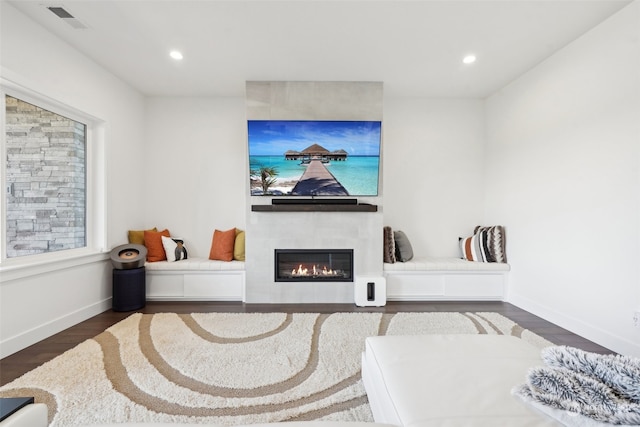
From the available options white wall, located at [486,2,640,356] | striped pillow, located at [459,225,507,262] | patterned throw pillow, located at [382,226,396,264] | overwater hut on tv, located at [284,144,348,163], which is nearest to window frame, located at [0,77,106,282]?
overwater hut on tv, located at [284,144,348,163]

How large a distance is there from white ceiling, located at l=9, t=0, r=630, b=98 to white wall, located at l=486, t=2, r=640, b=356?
1.00 ft

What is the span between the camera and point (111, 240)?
3.41 metres

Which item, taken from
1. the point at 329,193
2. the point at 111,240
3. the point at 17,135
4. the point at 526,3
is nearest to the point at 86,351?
the point at 111,240

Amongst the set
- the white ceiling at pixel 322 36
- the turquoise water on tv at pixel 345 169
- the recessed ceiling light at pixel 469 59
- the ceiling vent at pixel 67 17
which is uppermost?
the recessed ceiling light at pixel 469 59

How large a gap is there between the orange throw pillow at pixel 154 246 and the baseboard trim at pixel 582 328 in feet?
14.5

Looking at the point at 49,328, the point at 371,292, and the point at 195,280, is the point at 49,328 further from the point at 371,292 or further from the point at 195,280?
the point at 371,292

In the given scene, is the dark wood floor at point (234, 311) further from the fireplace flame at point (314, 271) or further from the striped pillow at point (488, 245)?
the striped pillow at point (488, 245)

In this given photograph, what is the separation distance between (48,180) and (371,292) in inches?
135

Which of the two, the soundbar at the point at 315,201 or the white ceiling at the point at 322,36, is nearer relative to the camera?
the white ceiling at the point at 322,36

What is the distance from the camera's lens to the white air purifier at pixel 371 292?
3486 millimetres

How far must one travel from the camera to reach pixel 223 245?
12.7ft

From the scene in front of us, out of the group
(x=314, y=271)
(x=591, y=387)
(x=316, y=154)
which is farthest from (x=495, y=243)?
(x=591, y=387)

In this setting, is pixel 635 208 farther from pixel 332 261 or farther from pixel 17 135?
pixel 17 135

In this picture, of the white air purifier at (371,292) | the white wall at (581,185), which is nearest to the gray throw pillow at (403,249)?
the white air purifier at (371,292)
